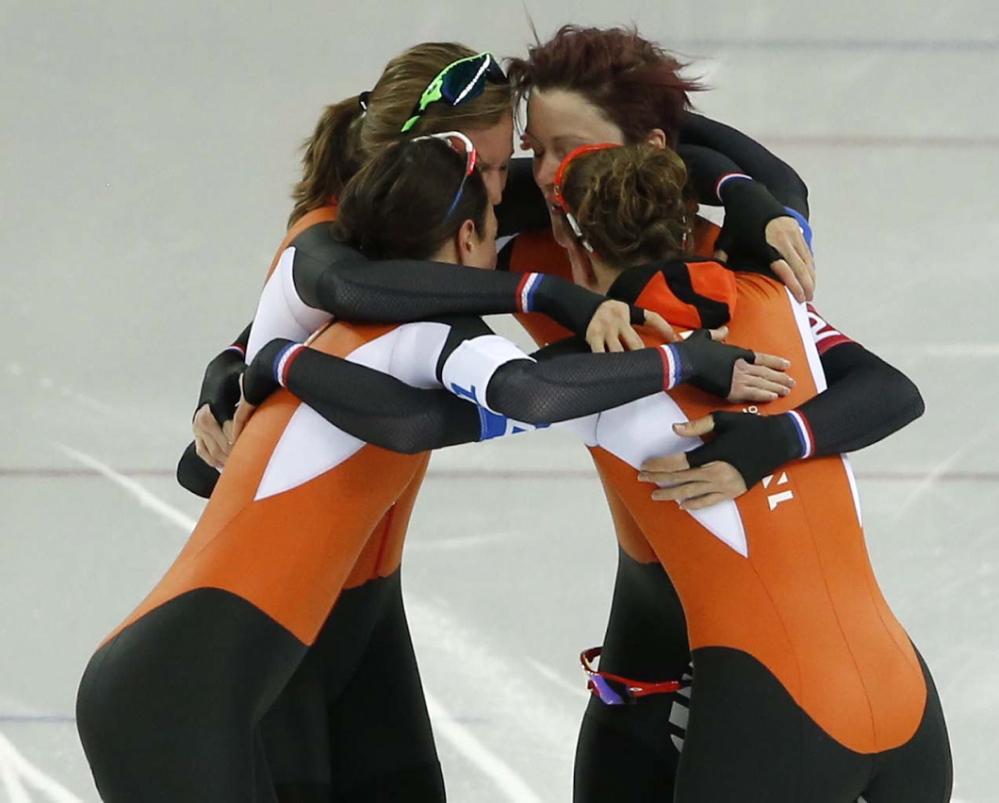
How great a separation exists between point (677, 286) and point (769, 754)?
0.56m

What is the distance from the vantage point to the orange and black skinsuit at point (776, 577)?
169 centimetres

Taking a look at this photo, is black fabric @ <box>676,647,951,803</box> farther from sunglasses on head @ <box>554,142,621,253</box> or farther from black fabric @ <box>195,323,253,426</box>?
black fabric @ <box>195,323,253,426</box>

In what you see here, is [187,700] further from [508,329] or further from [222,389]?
[508,329]

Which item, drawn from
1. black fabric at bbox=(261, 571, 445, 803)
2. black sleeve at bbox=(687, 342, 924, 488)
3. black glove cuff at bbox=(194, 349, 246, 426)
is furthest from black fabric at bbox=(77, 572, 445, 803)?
black sleeve at bbox=(687, 342, 924, 488)

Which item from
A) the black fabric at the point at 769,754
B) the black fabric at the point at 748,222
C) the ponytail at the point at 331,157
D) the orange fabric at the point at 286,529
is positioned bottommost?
the black fabric at the point at 769,754

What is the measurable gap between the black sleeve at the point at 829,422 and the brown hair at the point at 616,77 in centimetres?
48

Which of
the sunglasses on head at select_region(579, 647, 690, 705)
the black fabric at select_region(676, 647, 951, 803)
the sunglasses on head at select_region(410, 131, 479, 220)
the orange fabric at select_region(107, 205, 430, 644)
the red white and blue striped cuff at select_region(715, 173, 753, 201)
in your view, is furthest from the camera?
the red white and blue striped cuff at select_region(715, 173, 753, 201)

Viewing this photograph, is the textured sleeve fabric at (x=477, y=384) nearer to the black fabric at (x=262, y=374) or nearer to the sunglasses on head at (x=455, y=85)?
the black fabric at (x=262, y=374)

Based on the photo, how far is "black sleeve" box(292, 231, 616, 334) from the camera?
5.92 ft

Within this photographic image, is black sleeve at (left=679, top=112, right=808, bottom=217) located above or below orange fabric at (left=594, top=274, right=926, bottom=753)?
above

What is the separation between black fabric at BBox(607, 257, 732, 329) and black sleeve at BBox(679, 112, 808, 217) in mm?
491

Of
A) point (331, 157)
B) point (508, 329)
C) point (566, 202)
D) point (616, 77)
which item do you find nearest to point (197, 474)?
point (331, 157)

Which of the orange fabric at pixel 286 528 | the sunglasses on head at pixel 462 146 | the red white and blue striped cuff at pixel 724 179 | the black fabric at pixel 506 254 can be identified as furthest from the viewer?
the black fabric at pixel 506 254

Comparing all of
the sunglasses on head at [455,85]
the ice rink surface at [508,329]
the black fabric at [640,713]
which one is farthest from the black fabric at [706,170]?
the ice rink surface at [508,329]
